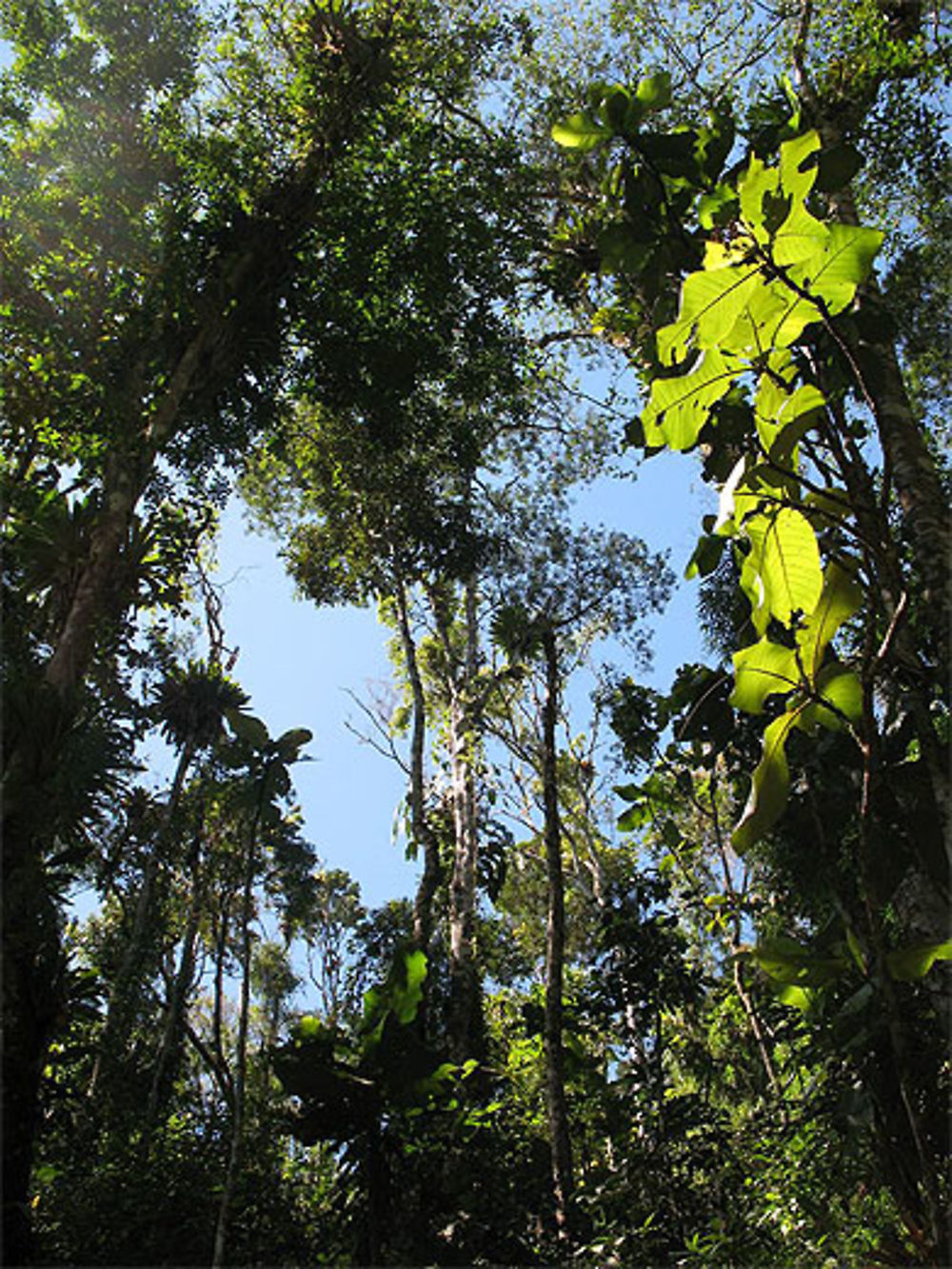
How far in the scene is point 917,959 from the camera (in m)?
1.40

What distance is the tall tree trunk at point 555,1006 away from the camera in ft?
15.4

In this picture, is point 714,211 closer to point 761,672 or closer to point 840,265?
point 840,265

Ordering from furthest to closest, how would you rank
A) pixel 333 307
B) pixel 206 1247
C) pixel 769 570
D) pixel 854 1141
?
pixel 333 307 → pixel 206 1247 → pixel 854 1141 → pixel 769 570

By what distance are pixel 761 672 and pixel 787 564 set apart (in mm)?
145

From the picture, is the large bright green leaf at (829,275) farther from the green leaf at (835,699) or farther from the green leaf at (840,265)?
the green leaf at (835,699)

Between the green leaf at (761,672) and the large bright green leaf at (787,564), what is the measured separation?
0.19ft

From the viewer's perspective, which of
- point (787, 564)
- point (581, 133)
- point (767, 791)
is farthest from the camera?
point (581, 133)

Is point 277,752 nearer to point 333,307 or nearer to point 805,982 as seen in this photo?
point 333,307

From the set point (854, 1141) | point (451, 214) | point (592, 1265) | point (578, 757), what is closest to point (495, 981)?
point (578, 757)

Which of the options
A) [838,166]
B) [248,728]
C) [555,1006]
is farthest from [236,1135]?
[838,166]

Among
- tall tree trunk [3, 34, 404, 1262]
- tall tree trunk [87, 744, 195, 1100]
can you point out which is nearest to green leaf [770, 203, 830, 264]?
tall tree trunk [3, 34, 404, 1262]

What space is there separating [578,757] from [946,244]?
25.2 ft

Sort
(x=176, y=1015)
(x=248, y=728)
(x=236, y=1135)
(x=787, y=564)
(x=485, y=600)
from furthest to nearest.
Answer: (x=485, y=600)
(x=176, y=1015)
(x=248, y=728)
(x=236, y=1135)
(x=787, y=564)

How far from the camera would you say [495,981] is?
13227mm
